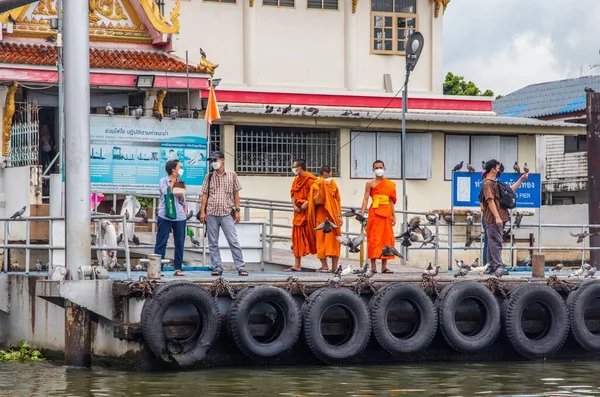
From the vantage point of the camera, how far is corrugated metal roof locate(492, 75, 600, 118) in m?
44.2

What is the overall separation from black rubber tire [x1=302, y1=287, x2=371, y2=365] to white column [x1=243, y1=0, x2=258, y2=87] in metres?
18.1

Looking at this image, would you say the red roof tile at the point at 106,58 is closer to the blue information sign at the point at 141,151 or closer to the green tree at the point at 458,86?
the blue information sign at the point at 141,151

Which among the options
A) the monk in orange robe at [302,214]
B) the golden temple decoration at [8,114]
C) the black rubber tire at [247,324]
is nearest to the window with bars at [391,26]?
the golden temple decoration at [8,114]

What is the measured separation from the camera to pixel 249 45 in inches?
1373

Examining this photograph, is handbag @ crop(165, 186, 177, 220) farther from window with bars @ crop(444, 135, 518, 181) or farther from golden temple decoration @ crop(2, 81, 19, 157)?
window with bars @ crop(444, 135, 518, 181)

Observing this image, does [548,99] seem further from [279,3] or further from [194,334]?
[194,334]

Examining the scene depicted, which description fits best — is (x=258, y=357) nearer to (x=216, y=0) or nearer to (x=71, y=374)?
(x=71, y=374)

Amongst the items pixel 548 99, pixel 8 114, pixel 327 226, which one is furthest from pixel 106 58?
pixel 548 99

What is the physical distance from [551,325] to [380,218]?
119 inches

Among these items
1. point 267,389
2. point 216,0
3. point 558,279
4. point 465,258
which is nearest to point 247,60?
point 216,0

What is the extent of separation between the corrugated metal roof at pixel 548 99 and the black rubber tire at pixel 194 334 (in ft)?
91.6

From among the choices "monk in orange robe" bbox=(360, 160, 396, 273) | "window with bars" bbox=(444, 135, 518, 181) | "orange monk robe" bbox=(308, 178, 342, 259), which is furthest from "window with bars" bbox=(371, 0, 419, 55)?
"monk in orange robe" bbox=(360, 160, 396, 273)

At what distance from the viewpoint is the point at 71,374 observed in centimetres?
1653

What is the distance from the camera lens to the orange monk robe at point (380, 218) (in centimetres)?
1977
